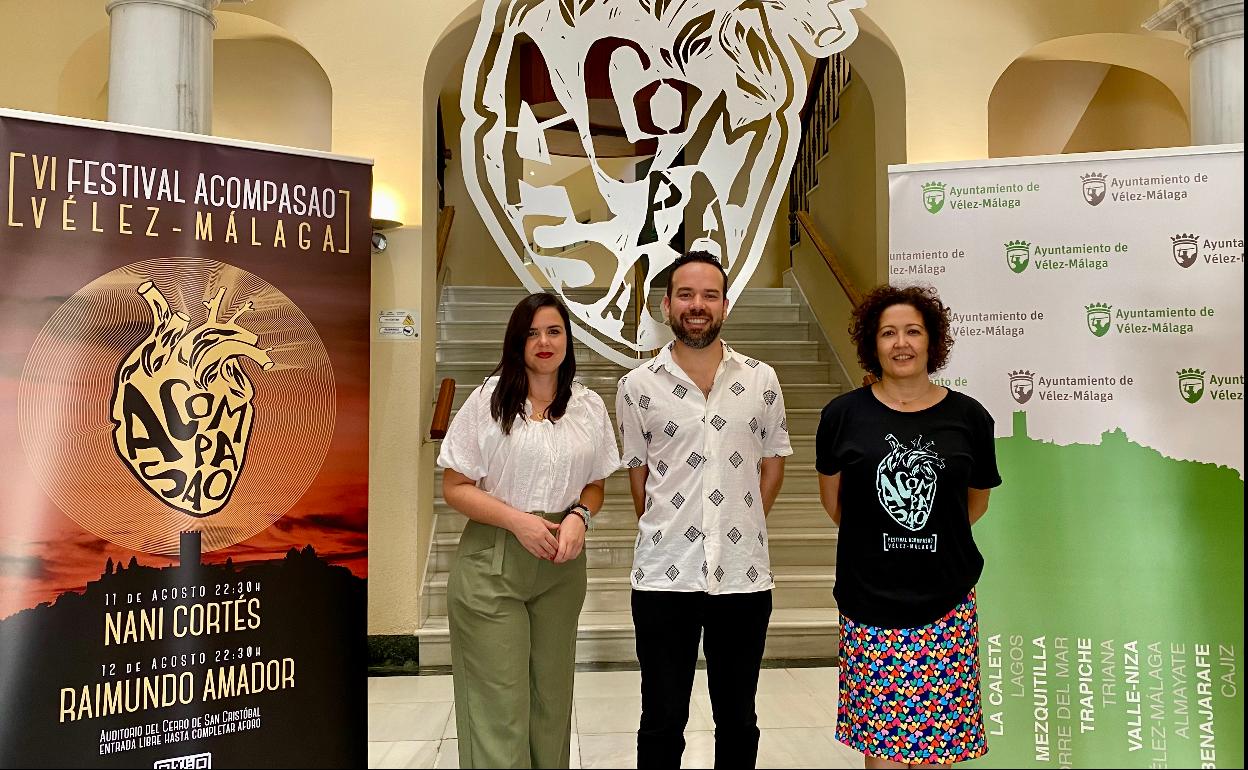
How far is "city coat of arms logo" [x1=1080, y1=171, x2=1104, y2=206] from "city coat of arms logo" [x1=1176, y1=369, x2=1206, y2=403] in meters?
0.59

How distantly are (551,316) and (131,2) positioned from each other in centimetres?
226

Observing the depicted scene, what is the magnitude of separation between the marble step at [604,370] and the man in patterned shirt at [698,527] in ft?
11.1

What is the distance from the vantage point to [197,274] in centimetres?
264

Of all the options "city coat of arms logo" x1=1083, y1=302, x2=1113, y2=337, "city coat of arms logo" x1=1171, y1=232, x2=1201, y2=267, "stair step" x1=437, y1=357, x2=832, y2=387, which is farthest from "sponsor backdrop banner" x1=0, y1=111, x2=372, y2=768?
"stair step" x1=437, y1=357, x2=832, y2=387

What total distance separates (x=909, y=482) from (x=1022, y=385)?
96 centimetres

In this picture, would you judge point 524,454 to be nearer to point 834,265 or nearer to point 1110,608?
point 1110,608

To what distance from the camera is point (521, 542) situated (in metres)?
2.19

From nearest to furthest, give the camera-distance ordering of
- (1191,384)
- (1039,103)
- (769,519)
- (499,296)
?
(1191,384) → (769,519) → (1039,103) → (499,296)

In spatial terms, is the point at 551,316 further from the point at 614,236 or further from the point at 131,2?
the point at 131,2

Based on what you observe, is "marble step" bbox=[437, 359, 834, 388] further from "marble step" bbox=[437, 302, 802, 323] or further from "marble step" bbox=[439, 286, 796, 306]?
"marble step" bbox=[439, 286, 796, 306]

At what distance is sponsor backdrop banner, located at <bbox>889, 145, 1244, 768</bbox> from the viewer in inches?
108

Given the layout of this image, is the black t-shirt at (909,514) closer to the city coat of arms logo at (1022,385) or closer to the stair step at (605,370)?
the city coat of arms logo at (1022,385)

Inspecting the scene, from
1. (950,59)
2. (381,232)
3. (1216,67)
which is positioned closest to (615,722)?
(381,232)

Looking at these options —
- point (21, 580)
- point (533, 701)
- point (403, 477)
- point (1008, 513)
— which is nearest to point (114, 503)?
point (21, 580)
